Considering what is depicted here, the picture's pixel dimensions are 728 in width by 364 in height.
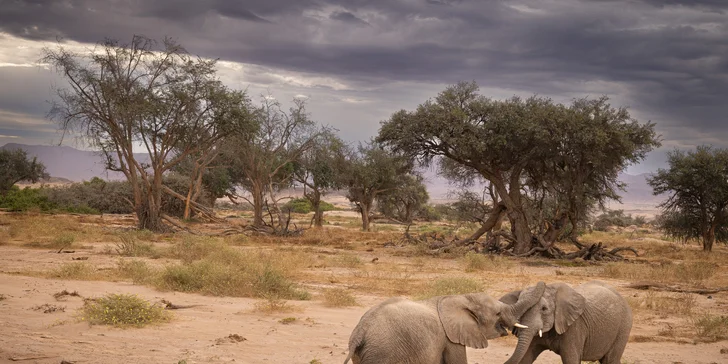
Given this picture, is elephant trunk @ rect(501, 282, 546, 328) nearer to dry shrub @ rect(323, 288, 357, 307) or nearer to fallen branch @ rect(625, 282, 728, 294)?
dry shrub @ rect(323, 288, 357, 307)

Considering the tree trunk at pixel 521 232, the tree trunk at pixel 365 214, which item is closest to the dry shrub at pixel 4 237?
the tree trunk at pixel 521 232

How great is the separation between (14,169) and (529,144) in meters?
52.6

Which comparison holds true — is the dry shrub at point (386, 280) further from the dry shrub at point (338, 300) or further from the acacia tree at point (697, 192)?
the acacia tree at point (697, 192)

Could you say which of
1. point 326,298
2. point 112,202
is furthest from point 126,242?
point 112,202

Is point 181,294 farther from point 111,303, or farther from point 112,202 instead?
point 112,202

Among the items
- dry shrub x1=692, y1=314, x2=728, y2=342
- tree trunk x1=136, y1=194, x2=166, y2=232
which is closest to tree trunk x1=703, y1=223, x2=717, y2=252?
dry shrub x1=692, y1=314, x2=728, y2=342

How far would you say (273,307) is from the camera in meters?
11.6

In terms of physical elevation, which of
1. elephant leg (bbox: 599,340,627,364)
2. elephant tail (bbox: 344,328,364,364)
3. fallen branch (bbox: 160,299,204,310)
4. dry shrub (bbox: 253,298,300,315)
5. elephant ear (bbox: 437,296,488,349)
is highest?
elephant ear (bbox: 437,296,488,349)

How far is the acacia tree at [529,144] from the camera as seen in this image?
25.0 m

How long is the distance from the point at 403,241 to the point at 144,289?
1709 cm

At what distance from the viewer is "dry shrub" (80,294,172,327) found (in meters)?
9.91

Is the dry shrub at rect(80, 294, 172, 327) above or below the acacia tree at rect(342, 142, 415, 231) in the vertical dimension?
below

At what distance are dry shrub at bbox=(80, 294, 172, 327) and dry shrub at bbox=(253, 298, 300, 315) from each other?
5.89 feet

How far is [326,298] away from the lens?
1301cm
